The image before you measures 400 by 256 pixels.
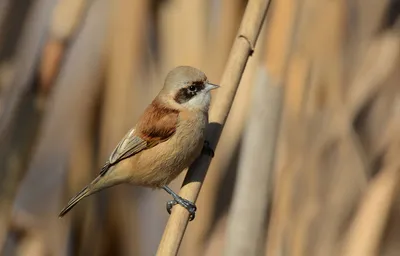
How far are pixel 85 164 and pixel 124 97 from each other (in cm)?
24

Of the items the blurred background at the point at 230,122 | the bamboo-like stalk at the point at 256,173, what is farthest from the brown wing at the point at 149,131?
the bamboo-like stalk at the point at 256,173

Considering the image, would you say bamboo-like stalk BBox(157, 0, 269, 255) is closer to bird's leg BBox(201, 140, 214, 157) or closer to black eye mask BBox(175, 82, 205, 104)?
bird's leg BBox(201, 140, 214, 157)

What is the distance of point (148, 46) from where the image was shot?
170 centimetres

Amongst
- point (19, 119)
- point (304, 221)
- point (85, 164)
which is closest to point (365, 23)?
point (304, 221)

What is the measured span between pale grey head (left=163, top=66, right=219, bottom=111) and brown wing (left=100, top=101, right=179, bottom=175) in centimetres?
4

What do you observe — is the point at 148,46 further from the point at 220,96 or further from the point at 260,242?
the point at 260,242

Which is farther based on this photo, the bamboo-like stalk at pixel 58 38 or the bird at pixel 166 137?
the bird at pixel 166 137

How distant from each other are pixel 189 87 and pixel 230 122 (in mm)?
249

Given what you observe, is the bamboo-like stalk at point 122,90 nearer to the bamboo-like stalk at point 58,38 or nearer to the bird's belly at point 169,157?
the bird's belly at point 169,157

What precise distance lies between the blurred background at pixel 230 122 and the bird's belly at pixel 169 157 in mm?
122

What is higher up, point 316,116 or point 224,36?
point 224,36

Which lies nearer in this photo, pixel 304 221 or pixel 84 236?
pixel 304 221

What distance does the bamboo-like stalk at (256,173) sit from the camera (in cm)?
142

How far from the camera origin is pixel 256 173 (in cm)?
144
